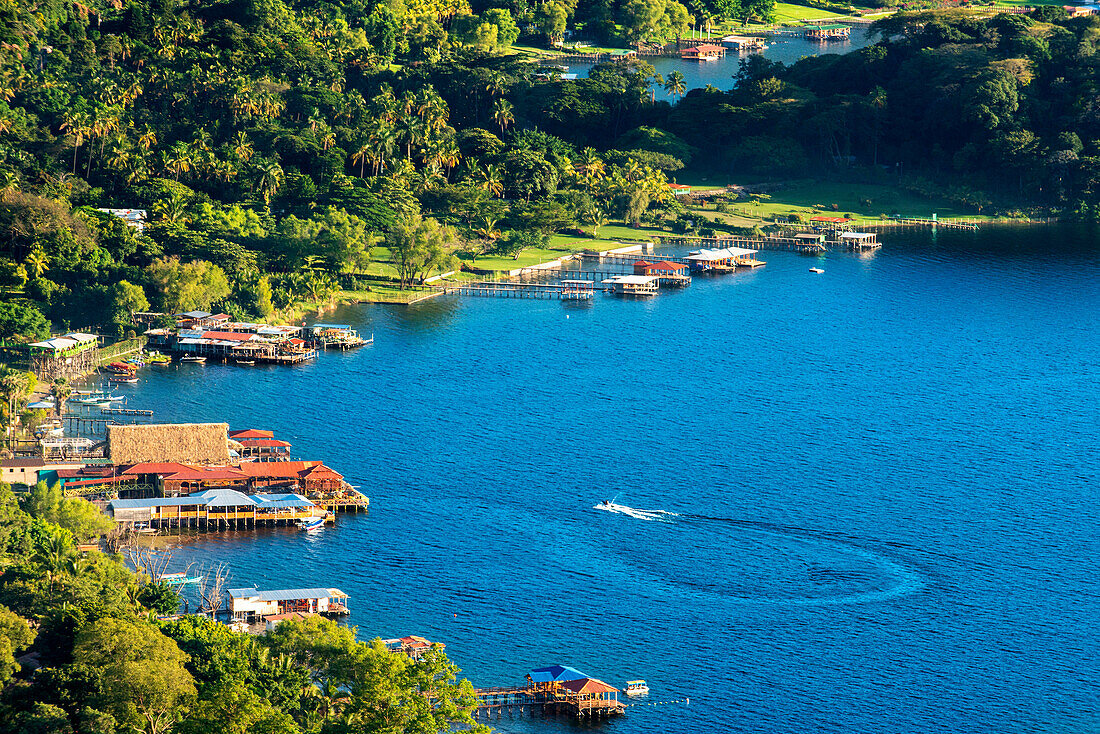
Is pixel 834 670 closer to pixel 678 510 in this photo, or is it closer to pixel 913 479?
pixel 678 510

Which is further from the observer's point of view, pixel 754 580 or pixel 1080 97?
pixel 1080 97

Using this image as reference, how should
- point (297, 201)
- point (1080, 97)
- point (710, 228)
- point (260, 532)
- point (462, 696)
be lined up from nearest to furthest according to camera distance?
point (462, 696)
point (260, 532)
point (297, 201)
point (710, 228)
point (1080, 97)

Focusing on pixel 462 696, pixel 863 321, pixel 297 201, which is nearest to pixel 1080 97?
pixel 863 321

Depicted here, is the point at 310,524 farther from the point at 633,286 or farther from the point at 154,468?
the point at 633,286

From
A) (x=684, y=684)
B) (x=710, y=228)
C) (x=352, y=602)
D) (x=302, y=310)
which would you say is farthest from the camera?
(x=710, y=228)

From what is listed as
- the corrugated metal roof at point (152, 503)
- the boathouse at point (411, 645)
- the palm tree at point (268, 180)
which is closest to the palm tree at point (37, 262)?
the palm tree at point (268, 180)

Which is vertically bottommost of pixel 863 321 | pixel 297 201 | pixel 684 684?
pixel 684 684

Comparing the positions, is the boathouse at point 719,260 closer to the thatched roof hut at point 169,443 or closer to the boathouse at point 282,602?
the thatched roof hut at point 169,443
